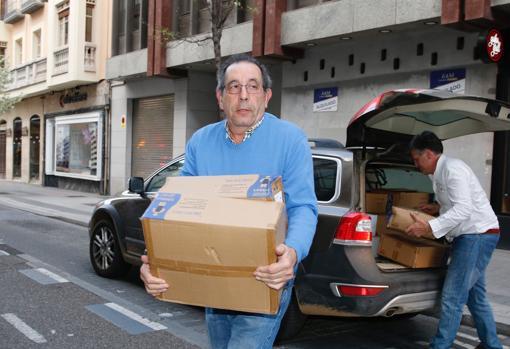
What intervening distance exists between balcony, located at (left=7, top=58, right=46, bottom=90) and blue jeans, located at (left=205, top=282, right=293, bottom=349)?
980 inches

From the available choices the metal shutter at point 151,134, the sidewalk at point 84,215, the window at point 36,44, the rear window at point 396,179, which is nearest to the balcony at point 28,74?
the window at point 36,44

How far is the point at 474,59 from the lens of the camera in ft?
33.2

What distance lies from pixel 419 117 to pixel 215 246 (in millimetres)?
3441

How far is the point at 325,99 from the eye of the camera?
1323cm

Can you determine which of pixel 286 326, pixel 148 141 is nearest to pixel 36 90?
pixel 148 141

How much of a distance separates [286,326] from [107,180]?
1783cm

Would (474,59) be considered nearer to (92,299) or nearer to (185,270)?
(92,299)

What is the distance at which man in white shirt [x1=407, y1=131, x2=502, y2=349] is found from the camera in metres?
4.19

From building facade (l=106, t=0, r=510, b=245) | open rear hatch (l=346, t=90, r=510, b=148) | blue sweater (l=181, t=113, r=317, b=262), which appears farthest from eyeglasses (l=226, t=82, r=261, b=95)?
building facade (l=106, t=0, r=510, b=245)

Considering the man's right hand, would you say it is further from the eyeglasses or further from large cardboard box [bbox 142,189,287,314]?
the eyeglasses

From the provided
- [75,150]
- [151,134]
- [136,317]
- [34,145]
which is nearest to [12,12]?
[34,145]

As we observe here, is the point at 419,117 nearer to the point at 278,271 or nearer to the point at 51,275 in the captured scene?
the point at 278,271

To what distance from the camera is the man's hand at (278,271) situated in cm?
199

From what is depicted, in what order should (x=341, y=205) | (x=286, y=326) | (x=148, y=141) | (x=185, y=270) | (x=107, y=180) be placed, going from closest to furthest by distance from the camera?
1. (x=185, y=270)
2. (x=341, y=205)
3. (x=286, y=326)
4. (x=148, y=141)
5. (x=107, y=180)
